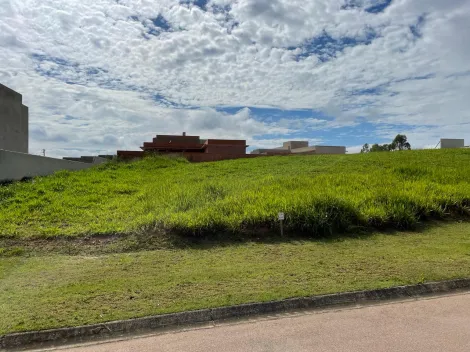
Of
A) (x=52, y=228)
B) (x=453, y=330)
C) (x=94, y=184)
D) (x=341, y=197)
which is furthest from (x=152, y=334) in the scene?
(x=94, y=184)

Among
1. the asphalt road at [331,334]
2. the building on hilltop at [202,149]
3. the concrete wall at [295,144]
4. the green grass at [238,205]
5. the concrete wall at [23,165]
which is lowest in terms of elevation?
the asphalt road at [331,334]

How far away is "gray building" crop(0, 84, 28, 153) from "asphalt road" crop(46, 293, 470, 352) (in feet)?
62.7

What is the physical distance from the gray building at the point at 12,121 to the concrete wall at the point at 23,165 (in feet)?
15.4

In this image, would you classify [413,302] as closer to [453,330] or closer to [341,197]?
[453,330]

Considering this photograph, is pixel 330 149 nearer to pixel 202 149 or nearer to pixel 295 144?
pixel 295 144

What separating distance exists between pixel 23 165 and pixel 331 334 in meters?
13.7

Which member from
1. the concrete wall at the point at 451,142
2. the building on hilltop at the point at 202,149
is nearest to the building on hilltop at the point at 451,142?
the concrete wall at the point at 451,142

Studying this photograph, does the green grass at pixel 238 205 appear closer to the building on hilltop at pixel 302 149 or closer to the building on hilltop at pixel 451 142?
the building on hilltop at pixel 451 142

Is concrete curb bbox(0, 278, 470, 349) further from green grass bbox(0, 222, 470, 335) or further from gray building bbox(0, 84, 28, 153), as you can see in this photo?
gray building bbox(0, 84, 28, 153)

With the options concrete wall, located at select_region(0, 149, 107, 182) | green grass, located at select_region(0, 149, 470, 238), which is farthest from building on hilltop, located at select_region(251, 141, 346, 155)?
green grass, located at select_region(0, 149, 470, 238)

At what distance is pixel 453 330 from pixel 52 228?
7399 millimetres

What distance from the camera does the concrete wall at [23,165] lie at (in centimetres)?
1238

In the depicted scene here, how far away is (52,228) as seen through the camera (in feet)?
25.1

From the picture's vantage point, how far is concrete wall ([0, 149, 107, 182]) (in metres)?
12.4
